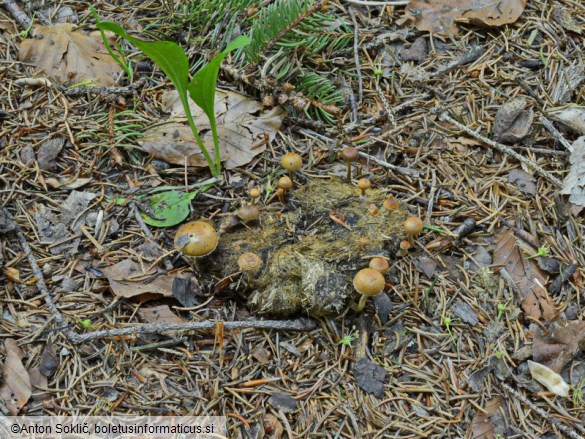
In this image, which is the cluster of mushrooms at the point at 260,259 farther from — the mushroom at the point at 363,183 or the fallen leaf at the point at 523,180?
the fallen leaf at the point at 523,180

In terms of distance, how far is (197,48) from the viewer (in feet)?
12.6

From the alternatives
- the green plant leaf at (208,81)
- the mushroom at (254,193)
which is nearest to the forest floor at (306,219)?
the mushroom at (254,193)

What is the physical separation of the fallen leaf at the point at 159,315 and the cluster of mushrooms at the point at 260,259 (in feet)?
1.02

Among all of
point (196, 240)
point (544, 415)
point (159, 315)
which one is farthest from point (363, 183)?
point (544, 415)

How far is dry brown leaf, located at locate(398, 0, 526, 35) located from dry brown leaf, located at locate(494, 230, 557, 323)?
66.6 inches

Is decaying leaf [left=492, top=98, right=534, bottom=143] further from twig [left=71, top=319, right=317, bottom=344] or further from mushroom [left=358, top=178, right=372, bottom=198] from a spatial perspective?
twig [left=71, top=319, right=317, bottom=344]

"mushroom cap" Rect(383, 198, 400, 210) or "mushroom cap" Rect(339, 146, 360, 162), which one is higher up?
"mushroom cap" Rect(339, 146, 360, 162)

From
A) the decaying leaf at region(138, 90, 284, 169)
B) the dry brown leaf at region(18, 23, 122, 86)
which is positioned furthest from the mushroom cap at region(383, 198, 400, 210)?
the dry brown leaf at region(18, 23, 122, 86)

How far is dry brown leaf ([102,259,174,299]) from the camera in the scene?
2.92 meters

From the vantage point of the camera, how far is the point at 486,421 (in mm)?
2668

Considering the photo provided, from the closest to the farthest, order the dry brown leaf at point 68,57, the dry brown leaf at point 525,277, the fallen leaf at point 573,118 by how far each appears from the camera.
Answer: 1. the dry brown leaf at point 525,277
2. the fallen leaf at point 573,118
3. the dry brown leaf at point 68,57

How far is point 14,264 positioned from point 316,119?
2.06 metres

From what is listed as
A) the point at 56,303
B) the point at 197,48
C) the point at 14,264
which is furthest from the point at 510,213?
the point at 14,264

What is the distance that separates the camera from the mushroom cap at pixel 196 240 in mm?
2857
